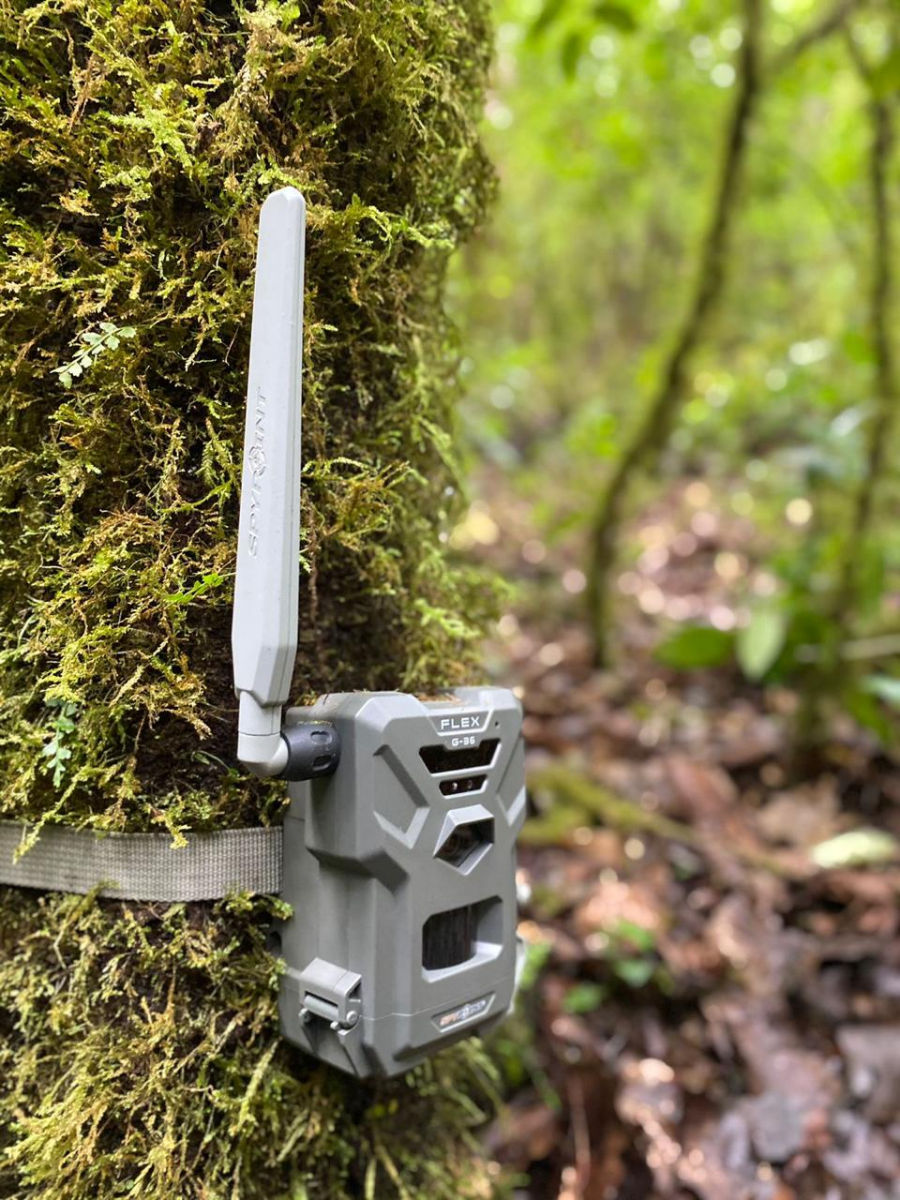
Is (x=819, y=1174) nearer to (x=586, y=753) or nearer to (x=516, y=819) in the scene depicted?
(x=516, y=819)

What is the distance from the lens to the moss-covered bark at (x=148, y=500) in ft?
3.14

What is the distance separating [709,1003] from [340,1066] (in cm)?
178

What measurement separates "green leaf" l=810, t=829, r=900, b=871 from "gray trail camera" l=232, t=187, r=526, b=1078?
2.39 metres

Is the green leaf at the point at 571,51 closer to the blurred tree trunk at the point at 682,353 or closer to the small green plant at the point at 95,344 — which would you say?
the blurred tree trunk at the point at 682,353

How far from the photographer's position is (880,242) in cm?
354

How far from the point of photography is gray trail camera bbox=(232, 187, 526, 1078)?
0.83 metres

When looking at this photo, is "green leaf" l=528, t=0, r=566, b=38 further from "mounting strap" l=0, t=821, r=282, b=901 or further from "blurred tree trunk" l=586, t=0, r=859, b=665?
"mounting strap" l=0, t=821, r=282, b=901

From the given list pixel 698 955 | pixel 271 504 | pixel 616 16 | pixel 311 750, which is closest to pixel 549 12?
pixel 616 16

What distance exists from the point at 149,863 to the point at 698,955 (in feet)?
6.71

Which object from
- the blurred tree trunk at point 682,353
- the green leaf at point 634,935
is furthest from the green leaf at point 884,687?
the green leaf at point 634,935

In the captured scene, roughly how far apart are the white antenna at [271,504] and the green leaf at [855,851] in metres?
2.82

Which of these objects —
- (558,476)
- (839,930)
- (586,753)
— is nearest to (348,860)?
(839,930)

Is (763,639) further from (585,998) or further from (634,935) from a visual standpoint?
(585,998)

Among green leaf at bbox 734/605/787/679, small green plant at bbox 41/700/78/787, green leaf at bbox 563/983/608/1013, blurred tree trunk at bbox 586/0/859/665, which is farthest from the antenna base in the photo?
blurred tree trunk at bbox 586/0/859/665
